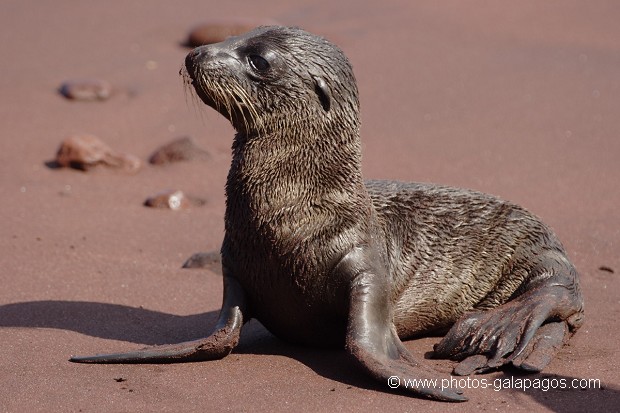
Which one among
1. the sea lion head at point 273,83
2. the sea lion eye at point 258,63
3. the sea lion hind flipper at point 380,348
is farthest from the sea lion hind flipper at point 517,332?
the sea lion eye at point 258,63

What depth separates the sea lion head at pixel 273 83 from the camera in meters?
5.75

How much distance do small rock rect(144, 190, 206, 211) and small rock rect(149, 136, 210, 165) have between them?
4.76ft

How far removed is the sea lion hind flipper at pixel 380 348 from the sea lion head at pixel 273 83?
3.01ft

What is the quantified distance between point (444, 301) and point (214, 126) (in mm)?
6453

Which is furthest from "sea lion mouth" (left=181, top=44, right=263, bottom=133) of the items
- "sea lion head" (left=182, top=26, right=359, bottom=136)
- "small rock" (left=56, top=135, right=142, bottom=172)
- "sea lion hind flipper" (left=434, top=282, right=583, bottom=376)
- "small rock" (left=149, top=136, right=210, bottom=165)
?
"small rock" (left=149, top=136, right=210, bottom=165)

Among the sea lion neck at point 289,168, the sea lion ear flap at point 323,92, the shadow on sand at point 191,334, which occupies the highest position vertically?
the sea lion ear flap at point 323,92

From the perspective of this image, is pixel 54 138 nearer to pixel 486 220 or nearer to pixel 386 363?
pixel 486 220

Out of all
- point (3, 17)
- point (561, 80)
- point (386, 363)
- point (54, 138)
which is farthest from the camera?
point (3, 17)

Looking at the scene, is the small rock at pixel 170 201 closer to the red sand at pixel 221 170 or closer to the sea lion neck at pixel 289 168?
the red sand at pixel 221 170

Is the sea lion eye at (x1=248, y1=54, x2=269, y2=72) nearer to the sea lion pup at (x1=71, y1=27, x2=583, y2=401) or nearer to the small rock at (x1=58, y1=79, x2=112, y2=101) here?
the sea lion pup at (x1=71, y1=27, x2=583, y2=401)

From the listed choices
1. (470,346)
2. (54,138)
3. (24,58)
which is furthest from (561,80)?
(470,346)

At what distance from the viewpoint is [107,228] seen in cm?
904

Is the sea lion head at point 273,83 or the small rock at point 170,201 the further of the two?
the small rock at point 170,201

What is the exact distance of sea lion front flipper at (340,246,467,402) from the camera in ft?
17.4
